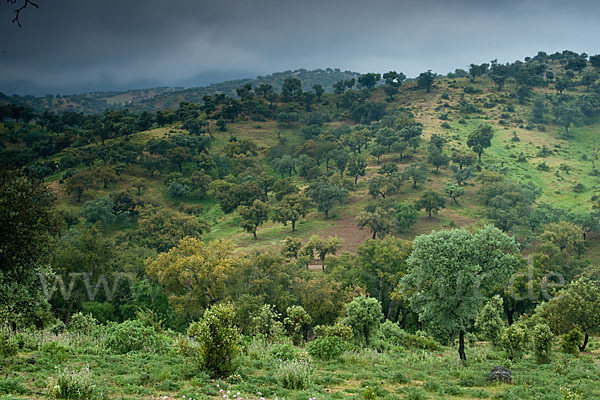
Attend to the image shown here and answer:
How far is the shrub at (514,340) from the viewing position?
18.6 metres

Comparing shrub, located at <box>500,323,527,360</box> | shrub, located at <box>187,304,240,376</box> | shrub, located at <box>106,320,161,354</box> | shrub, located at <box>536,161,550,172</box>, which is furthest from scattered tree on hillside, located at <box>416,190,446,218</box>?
shrub, located at <box>187,304,240,376</box>

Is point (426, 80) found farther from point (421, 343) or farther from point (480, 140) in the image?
point (421, 343)

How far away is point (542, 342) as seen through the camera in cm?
1809

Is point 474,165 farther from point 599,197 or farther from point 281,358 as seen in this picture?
point 281,358

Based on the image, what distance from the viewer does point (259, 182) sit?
74.0m

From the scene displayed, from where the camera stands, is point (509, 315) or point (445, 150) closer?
point (509, 315)

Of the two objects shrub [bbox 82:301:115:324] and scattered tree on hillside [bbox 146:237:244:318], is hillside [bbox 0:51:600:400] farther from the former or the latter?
shrub [bbox 82:301:115:324]

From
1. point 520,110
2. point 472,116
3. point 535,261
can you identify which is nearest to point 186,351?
point 535,261

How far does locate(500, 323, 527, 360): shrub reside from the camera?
18580 mm

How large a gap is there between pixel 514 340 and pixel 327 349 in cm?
932

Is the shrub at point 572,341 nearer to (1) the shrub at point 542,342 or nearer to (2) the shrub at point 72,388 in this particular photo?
(1) the shrub at point 542,342

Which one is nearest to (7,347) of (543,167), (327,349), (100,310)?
(327,349)

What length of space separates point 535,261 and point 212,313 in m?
37.6

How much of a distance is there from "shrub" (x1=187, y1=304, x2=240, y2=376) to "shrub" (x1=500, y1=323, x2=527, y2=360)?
45.3ft
